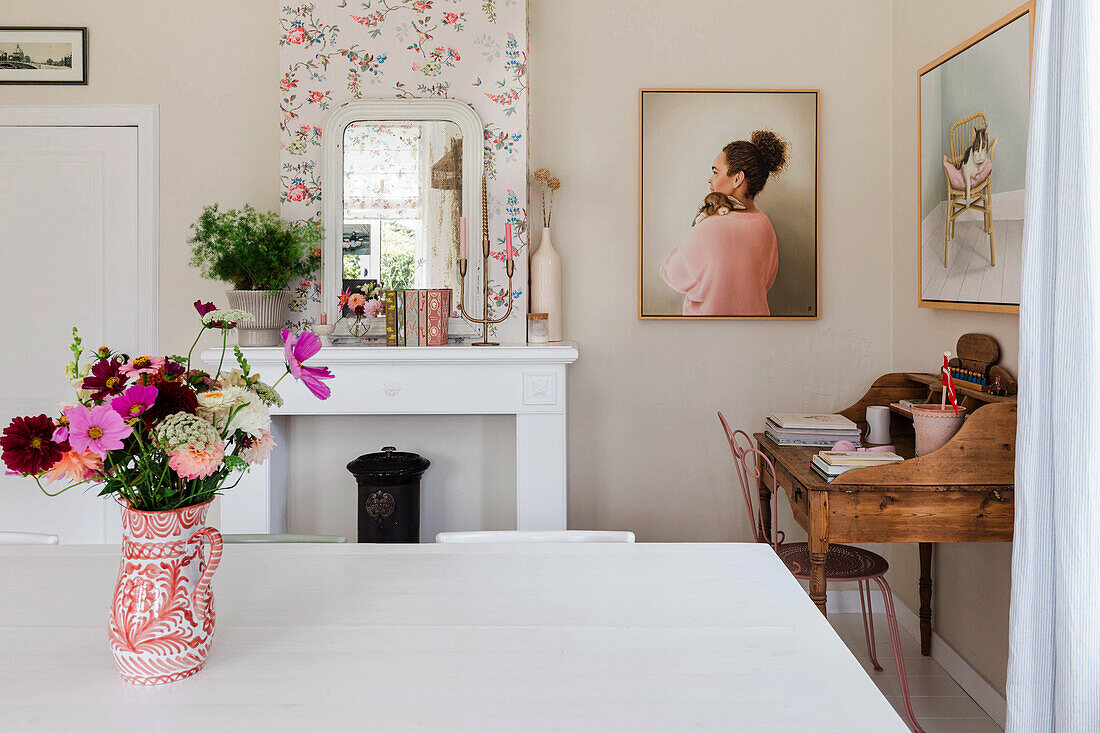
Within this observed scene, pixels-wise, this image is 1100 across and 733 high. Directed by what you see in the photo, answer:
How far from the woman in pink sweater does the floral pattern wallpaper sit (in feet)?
2.43

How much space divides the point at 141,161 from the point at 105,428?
2.67 meters

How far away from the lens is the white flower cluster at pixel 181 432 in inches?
43.6

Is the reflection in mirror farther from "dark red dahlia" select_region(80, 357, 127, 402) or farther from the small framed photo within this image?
"dark red dahlia" select_region(80, 357, 127, 402)

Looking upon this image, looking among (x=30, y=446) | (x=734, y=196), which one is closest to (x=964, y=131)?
(x=734, y=196)

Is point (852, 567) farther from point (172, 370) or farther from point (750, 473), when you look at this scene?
point (172, 370)

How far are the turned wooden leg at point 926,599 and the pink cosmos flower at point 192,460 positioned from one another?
102 inches

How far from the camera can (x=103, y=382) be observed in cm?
113

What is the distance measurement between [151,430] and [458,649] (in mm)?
551

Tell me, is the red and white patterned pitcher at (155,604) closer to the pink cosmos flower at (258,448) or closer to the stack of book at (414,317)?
the pink cosmos flower at (258,448)

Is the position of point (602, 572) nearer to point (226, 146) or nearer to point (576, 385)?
point (576, 385)

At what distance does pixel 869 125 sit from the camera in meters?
3.37

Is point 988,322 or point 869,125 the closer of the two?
point 988,322

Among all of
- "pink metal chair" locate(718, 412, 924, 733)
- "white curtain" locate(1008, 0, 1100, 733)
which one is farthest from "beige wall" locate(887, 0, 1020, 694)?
"white curtain" locate(1008, 0, 1100, 733)

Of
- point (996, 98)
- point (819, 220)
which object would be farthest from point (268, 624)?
point (819, 220)
